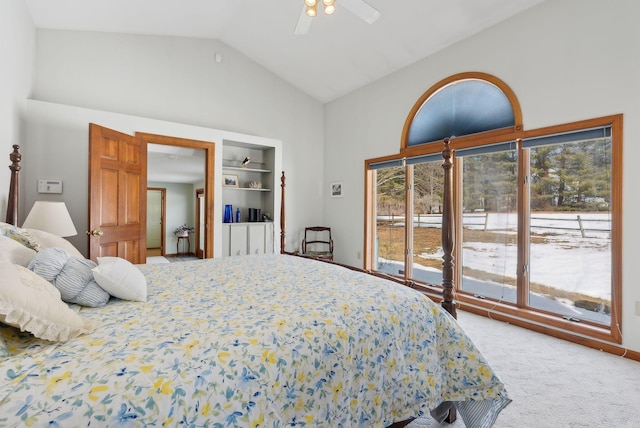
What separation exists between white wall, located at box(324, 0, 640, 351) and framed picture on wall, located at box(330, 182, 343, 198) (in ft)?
4.40

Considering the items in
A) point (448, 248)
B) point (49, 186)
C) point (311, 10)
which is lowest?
point (448, 248)

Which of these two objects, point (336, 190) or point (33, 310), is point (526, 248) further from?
point (33, 310)

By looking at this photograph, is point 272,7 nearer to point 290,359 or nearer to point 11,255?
point 11,255

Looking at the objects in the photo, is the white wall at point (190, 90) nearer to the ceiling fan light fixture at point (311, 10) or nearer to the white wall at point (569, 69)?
the white wall at point (569, 69)

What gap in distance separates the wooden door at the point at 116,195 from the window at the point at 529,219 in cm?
318

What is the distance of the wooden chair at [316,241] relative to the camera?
5379mm

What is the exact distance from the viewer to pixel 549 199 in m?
3.12

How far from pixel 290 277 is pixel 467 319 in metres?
2.41

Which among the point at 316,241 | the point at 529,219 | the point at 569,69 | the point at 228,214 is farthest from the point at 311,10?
the point at 316,241

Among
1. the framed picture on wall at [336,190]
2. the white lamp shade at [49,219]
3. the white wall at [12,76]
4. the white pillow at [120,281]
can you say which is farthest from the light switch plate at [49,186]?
the framed picture on wall at [336,190]

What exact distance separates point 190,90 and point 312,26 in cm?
193

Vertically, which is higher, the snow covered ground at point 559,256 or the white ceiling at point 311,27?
the white ceiling at point 311,27

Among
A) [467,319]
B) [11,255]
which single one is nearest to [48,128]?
[11,255]

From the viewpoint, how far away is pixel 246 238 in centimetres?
486
